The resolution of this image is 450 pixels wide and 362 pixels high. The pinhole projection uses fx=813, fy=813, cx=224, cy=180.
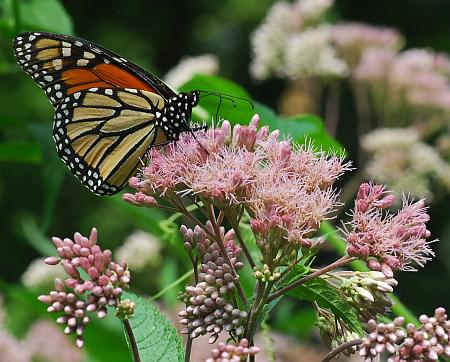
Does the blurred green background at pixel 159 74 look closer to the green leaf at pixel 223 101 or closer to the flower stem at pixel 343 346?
the green leaf at pixel 223 101

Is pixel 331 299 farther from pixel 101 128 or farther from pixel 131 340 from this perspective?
pixel 101 128

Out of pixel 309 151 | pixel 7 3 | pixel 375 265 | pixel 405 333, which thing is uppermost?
pixel 7 3

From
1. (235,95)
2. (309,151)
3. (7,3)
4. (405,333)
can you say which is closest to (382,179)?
(235,95)

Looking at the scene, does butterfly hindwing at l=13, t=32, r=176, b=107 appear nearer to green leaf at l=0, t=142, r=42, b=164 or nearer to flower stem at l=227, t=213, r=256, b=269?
green leaf at l=0, t=142, r=42, b=164

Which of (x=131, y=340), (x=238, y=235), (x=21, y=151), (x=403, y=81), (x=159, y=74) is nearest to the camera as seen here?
(x=131, y=340)

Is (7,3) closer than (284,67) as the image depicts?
Yes

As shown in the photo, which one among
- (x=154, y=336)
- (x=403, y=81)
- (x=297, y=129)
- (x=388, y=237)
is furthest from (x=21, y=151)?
(x=403, y=81)

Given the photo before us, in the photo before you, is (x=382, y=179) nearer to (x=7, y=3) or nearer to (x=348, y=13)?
(x=7, y=3)
